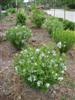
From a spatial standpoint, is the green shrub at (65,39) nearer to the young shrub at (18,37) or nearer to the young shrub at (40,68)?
the young shrub at (18,37)

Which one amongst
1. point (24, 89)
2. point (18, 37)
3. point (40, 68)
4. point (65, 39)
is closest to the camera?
point (40, 68)

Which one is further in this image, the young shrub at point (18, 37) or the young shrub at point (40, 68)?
the young shrub at point (18, 37)

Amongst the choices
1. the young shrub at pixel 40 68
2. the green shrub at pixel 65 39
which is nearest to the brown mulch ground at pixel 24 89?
the young shrub at pixel 40 68

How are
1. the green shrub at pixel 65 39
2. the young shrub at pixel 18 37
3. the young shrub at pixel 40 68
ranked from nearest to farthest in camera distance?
1. the young shrub at pixel 40 68
2. the green shrub at pixel 65 39
3. the young shrub at pixel 18 37

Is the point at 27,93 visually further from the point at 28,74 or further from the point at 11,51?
the point at 11,51

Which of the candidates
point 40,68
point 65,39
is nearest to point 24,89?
point 40,68

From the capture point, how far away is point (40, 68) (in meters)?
4.11

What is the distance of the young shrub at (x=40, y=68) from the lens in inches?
160

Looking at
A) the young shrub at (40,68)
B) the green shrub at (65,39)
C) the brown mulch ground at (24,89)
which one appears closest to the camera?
the young shrub at (40,68)

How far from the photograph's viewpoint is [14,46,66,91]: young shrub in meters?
4.07

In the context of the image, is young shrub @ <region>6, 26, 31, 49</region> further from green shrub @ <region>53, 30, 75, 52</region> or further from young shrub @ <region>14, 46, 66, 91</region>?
young shrub @ <region>14, 46, 66, 91</region>

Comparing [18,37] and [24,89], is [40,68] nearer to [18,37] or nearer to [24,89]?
[24,89]

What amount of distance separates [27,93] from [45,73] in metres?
0.54

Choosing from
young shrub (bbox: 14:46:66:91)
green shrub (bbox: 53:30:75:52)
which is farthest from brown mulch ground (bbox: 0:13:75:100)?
green shrub (bbox: 53:30:75:52)
